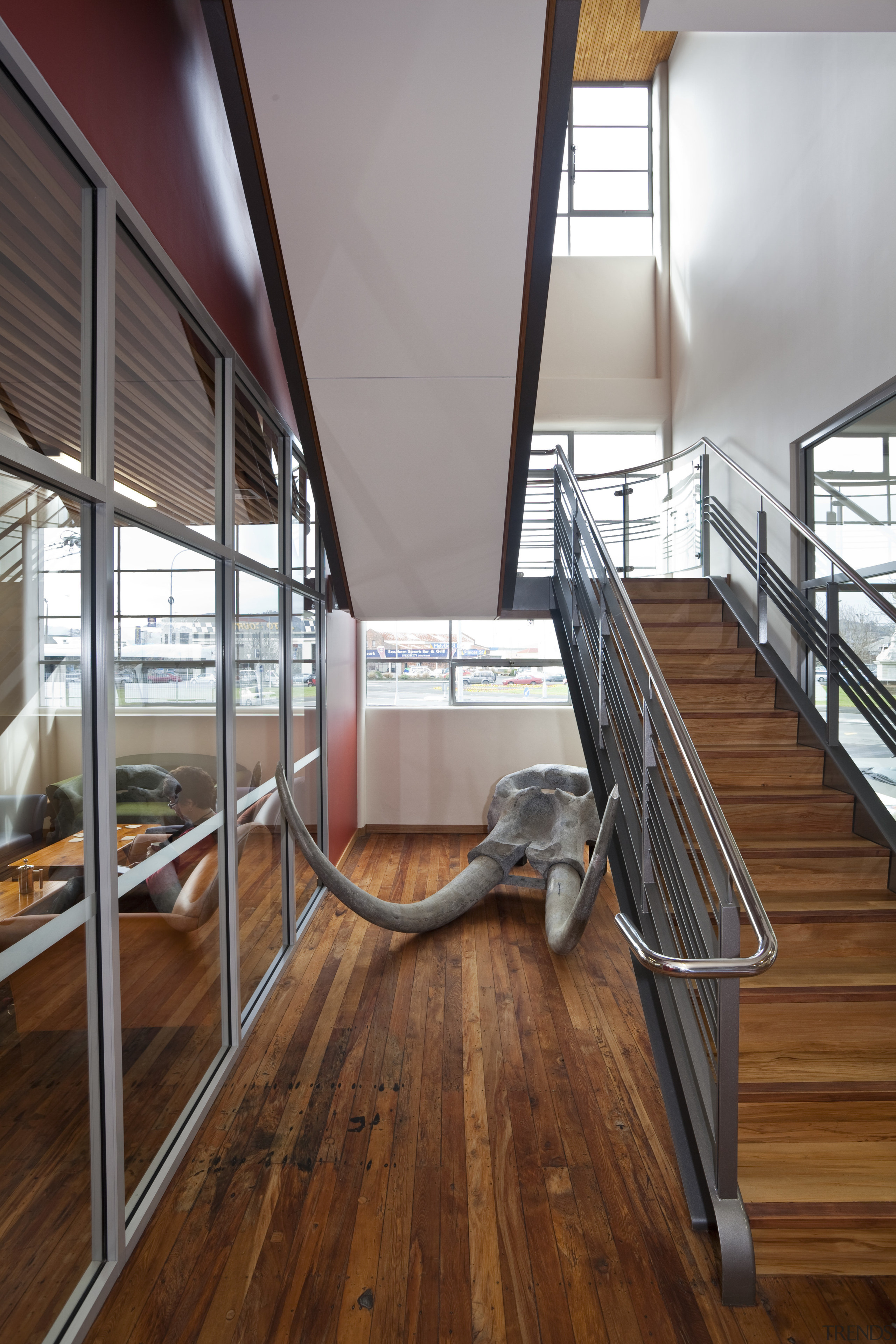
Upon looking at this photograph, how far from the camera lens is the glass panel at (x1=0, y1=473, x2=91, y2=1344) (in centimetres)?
141

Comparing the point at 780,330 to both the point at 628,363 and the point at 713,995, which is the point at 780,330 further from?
the point at 713,995

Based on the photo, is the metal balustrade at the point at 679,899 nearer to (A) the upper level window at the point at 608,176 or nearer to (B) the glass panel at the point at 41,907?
(B) the glass panel at the point at 41,907

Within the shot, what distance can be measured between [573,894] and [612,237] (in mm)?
7110

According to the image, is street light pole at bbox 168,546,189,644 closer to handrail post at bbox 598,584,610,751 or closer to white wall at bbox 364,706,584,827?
handrail post at bbox 598,584,610,751

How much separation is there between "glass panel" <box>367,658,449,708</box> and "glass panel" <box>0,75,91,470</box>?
17.2 ft

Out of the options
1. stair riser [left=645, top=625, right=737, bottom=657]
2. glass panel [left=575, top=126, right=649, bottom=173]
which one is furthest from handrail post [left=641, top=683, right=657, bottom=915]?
glass panel [left=575, top=126, right=649, bottom=173]

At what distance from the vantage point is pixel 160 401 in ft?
7.35

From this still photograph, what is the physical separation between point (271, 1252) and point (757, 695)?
3.39 metres

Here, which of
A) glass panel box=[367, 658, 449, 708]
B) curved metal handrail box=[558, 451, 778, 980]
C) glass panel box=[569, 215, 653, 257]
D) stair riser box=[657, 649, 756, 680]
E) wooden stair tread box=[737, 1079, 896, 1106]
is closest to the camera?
curved metal handrail box=[558, 451, 778, 980]

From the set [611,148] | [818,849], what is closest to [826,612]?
[818,849]

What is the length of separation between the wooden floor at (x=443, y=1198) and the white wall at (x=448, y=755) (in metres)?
3.26

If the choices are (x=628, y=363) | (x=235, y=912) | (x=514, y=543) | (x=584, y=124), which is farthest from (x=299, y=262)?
(x=584, y=124)

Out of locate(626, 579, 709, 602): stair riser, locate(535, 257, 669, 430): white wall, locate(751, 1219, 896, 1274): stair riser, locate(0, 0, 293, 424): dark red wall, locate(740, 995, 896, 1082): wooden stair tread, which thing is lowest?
locate(751, 1219, 896, 1274): stair riser

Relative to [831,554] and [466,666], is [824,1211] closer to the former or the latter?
[831,554]
